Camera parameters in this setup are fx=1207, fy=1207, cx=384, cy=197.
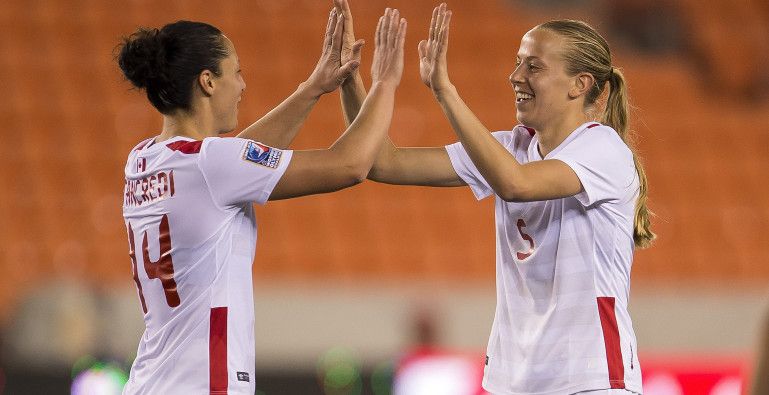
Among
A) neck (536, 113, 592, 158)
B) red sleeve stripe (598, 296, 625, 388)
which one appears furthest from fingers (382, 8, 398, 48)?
red sleeve stripe (598, 296, 625, 388)

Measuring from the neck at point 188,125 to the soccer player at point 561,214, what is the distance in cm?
55

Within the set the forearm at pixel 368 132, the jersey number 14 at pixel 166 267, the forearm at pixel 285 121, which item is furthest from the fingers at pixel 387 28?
the jersey number 14 at pixel 166 267

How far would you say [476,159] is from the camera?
9.37 feet

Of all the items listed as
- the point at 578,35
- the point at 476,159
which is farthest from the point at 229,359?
the point at 578,35

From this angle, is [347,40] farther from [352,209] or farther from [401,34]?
[352,209]

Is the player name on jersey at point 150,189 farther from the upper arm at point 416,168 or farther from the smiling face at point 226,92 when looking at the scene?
the upper arm at point 416,168

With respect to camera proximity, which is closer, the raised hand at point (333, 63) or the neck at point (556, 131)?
the neck at point (556, 131)

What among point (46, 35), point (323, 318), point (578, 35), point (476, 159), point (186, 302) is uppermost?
point (46, 35)

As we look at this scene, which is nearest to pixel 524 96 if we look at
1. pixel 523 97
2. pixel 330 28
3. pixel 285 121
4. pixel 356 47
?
pixel 523 97

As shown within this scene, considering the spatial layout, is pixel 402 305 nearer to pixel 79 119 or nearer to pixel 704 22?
pixel 79 119

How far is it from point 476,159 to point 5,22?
6.59 metres

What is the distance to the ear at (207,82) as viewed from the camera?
2.86 metres

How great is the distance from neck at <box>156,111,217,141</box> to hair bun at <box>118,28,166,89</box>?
4.3 inches

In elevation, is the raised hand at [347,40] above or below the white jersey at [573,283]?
above
